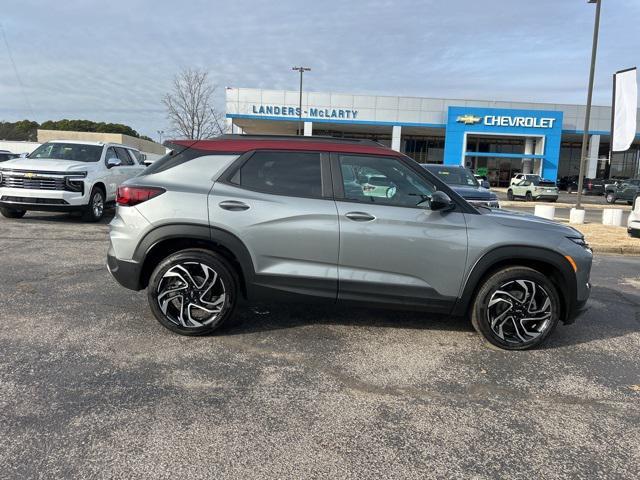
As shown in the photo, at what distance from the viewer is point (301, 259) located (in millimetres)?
4301

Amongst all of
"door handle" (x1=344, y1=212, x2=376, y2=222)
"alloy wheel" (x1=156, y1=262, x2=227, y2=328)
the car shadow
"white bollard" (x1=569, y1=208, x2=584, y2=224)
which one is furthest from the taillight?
"white bollard" (x1=569, y1=208, x2=584, y2=224)

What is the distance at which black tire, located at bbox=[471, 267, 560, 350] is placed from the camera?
4.31 metres

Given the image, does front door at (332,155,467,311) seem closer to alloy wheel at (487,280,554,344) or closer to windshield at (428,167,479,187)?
alloy wheel at (487,280,554,344)

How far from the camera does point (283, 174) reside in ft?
14.5

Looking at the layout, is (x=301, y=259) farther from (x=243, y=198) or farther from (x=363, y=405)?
(x=363, y=405)

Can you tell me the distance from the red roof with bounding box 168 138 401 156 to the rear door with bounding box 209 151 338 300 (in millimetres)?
239

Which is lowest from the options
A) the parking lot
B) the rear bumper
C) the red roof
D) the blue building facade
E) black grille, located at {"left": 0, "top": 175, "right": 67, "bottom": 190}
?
the parking lot

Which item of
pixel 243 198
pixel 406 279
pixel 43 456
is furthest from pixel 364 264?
pixel 43 456

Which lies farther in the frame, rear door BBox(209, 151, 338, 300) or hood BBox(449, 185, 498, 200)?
hood BBox(449, 185, 498, 200)

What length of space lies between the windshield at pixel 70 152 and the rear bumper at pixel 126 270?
27.3 ft

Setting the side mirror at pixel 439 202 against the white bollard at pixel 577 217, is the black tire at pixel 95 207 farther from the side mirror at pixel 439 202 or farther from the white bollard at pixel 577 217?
the white bollard at pixel 577 217

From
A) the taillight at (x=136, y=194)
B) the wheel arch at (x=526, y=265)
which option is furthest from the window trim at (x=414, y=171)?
the taillight at (x=136, y=194)

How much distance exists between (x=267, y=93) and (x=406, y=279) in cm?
4275

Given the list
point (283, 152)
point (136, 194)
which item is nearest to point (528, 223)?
point (283, 152)
